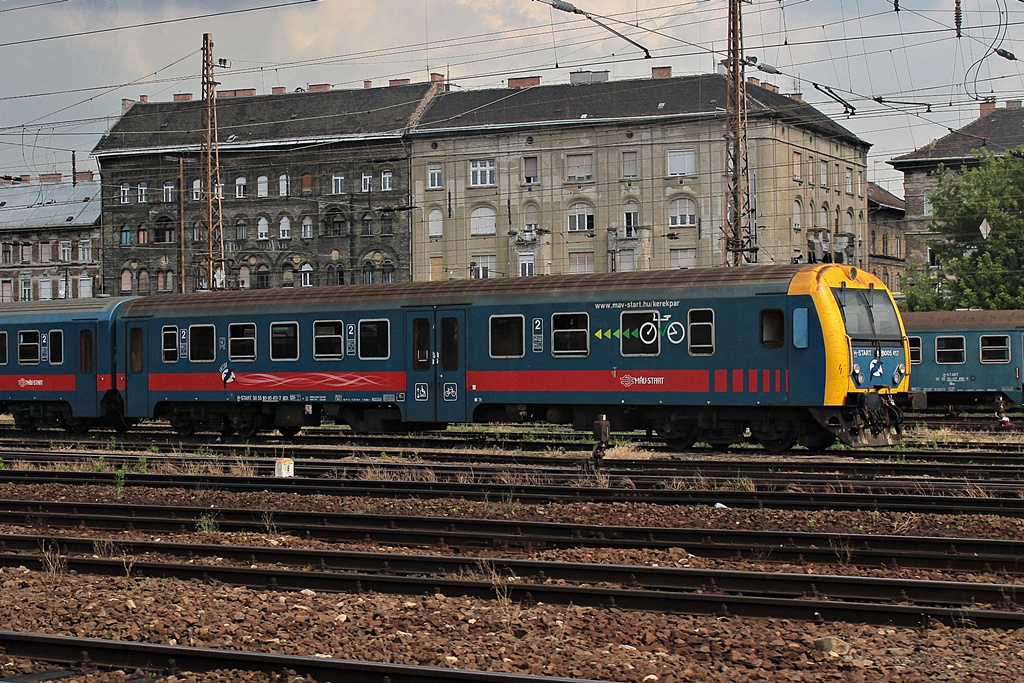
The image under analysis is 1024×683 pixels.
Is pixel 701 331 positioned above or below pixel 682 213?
below

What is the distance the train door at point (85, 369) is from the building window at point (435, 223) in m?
39.1

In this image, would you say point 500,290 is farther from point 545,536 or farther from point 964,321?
point 964,321

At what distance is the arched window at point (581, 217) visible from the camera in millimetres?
62344

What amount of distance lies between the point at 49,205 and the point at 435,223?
29.1 metres

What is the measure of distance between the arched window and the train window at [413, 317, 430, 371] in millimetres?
40549

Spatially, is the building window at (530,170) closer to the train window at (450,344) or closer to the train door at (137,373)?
the train door at (137,373)

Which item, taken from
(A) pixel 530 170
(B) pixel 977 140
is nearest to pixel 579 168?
(A) pixel 530 170

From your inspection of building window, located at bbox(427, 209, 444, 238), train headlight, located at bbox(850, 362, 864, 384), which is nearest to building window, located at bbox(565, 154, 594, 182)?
building window, located at bbox(427, 209, 444, 238)

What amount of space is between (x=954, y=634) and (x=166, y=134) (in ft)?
222

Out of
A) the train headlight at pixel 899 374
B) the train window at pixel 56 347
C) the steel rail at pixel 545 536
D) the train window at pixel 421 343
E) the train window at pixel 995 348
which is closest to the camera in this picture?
the steel rail at pixel 545 536

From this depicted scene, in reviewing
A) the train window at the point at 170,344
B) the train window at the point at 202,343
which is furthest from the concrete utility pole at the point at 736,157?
the train window at the point at 170,344

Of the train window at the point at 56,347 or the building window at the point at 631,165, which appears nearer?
the train window at the point at 56,347

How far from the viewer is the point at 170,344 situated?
25109mm


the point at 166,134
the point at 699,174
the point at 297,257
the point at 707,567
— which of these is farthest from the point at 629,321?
the point at 166,134
